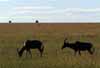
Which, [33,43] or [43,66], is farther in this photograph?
[33,43]

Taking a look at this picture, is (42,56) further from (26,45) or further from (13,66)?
(13,66)

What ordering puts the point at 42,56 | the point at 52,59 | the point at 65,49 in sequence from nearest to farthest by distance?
the point at 52,59 < the point at 42,56 < the point at 65,49

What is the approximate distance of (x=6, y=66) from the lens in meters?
18.7

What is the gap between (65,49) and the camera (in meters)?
28.5

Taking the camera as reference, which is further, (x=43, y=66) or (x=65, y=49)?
(x=65, y=49)

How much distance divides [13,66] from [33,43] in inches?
271

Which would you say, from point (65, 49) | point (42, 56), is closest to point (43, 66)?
point (42, 56)

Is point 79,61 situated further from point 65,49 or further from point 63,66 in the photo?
point 65,49

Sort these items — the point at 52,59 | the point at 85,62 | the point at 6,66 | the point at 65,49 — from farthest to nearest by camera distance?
the point at 65,49, the point at 52,59, the point at 85,62, the point at 6,66

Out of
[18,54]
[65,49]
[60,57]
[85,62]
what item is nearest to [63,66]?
[85,62]

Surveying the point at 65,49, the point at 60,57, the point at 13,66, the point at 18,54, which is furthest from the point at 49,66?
the point at 65,49

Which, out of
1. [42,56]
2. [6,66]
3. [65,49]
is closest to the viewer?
[6,66]

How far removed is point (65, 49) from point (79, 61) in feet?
22.2

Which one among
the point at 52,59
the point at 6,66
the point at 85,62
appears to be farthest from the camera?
the point at 52,59
